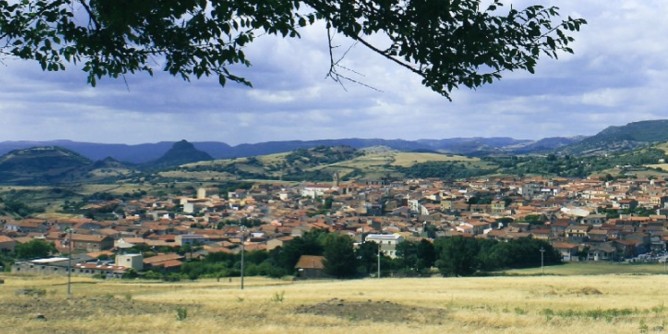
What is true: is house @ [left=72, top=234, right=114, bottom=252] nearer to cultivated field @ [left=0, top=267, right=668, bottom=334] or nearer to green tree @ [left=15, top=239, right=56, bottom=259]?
green tree @ [left=15, top=239, right=56, bottom=259]

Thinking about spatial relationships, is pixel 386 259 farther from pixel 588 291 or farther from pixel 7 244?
pixel 7 244

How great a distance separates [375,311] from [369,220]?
87600 millimetres

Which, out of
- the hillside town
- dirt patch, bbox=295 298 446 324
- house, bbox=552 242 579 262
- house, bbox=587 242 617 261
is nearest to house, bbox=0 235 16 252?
the hillside town

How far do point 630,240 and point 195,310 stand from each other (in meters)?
77.0

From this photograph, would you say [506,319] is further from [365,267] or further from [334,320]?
[365,267]

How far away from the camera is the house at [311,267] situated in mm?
58844

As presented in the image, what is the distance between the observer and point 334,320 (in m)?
19.3

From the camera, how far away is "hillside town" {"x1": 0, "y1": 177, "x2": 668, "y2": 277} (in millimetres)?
79688

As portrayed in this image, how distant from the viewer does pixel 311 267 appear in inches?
2350

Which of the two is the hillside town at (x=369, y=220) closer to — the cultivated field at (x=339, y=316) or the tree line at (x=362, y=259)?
the tree line at (x=362, y=259)

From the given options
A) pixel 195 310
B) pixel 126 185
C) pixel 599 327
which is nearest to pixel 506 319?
pixel 599 327

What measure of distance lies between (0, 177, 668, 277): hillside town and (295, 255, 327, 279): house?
18.6 ft

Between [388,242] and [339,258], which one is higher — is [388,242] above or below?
below

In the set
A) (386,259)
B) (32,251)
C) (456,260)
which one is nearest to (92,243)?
(32,251)
